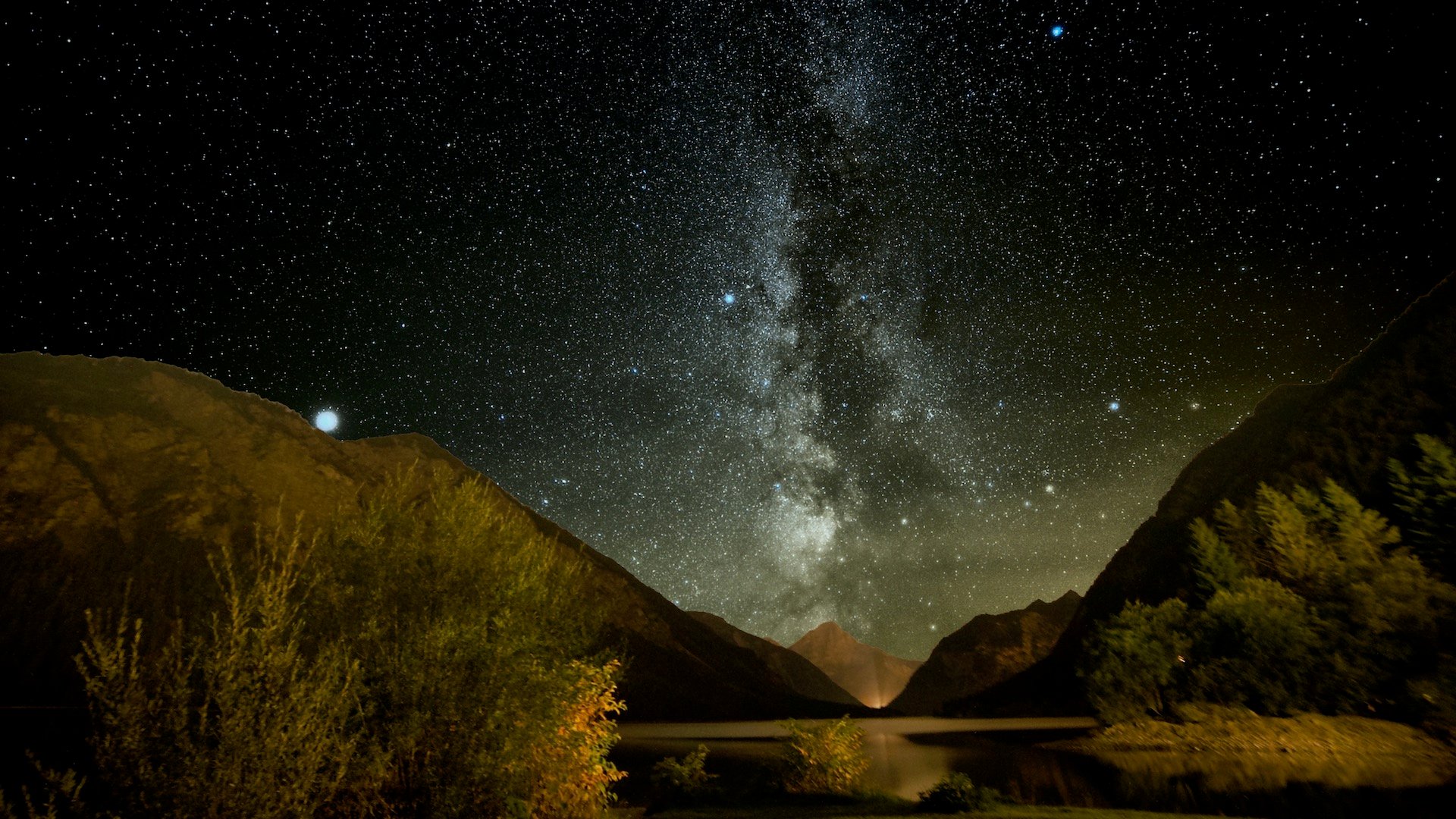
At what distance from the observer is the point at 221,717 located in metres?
7.18

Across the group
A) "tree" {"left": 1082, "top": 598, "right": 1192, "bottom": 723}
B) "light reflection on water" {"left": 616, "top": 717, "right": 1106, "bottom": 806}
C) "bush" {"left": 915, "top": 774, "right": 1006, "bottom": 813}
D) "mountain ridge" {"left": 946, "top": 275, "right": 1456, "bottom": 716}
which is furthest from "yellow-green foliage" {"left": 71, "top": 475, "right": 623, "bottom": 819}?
"mountain ridge" {"left": 946, "top": 275, "right": 1456, "bottom": 716}

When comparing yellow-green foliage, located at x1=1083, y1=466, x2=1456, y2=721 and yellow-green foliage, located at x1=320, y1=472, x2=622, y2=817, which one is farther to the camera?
yellow-green foliage, located at x1=1083, y1=466, x2=1456, y2=721

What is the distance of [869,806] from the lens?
51.2 feet

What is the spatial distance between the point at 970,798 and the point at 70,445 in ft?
473

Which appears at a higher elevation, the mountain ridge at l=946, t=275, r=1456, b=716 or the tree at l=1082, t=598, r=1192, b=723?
the mountain ridge at l=946, t=275, r=1456, b=716

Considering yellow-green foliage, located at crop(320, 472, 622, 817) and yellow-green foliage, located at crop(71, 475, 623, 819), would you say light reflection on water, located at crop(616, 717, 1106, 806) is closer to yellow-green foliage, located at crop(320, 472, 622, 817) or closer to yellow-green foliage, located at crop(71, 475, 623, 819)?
yellow-green foliage, located at crop(320, 472, 622, 817)

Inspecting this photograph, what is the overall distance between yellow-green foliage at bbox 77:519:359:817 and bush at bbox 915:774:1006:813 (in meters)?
12.2

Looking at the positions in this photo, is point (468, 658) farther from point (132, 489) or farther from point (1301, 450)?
point (132, 489)

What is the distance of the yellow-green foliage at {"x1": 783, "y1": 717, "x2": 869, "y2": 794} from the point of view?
1828 cm

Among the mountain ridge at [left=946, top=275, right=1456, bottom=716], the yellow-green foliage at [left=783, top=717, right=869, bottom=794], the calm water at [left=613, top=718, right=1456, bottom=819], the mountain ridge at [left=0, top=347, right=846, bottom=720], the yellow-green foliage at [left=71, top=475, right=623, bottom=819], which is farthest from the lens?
the mountain ridge at [left=0, top=347, right=846, bottom=720]

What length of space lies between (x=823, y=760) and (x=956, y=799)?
461cm

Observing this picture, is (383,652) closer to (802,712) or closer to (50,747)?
→ (50,747)

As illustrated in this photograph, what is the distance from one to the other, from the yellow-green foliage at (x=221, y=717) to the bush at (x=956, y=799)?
482 inches

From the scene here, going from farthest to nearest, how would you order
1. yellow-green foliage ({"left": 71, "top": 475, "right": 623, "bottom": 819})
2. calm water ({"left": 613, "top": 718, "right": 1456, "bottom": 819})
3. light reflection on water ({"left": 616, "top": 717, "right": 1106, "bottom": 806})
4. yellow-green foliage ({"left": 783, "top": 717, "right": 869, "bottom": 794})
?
light reflection on water ({"left": 616, "top": 717, "right": 1106, "bottom": 806}) → yellow-green foliage ({"left": 783, "top": 717, "right": 869, "bottom": 794}) → calm water ({"left": 613, "top": 718, "right": 1456, "bottom": 819}) → yellow-green foliage ({"left": 71, "top": 475, "right": 623, "bottom": 819})
